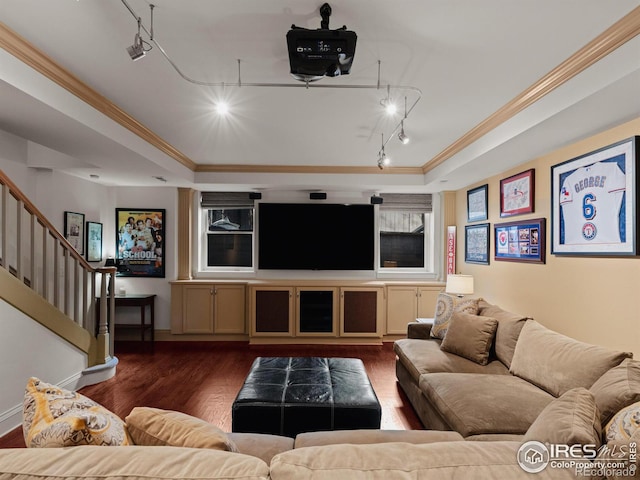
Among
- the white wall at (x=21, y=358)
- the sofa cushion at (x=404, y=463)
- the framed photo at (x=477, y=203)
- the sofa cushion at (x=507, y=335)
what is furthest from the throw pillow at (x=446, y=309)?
the white wall at (x=21, y=358)

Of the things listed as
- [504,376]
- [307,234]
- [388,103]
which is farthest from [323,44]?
[307,234]

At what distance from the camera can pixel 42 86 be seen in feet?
7.07

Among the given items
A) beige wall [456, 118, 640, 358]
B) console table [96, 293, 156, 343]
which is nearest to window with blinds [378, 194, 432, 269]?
beige wall [456, 118, 640, 358]

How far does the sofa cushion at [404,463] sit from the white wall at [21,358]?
279 centimetres

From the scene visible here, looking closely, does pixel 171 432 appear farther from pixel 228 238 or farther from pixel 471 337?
pixel 228 238

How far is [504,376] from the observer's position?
8.39 ft

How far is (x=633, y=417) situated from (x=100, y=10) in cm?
284

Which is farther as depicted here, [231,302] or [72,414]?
[231,302]

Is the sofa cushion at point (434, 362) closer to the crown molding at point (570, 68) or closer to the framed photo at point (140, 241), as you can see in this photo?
the crown molding at point (570, 68)

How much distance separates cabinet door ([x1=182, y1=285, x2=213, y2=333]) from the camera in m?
5.16

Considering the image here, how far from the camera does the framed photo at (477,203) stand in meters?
4.35

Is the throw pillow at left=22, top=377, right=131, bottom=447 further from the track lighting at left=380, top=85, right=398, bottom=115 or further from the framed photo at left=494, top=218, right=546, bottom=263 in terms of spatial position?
the framed photo at left=494, top=218, right=546, bottom=263

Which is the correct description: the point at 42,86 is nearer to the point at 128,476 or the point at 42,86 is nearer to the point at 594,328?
the point at 128,476

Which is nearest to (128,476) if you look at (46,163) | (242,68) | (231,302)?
(242,68)
